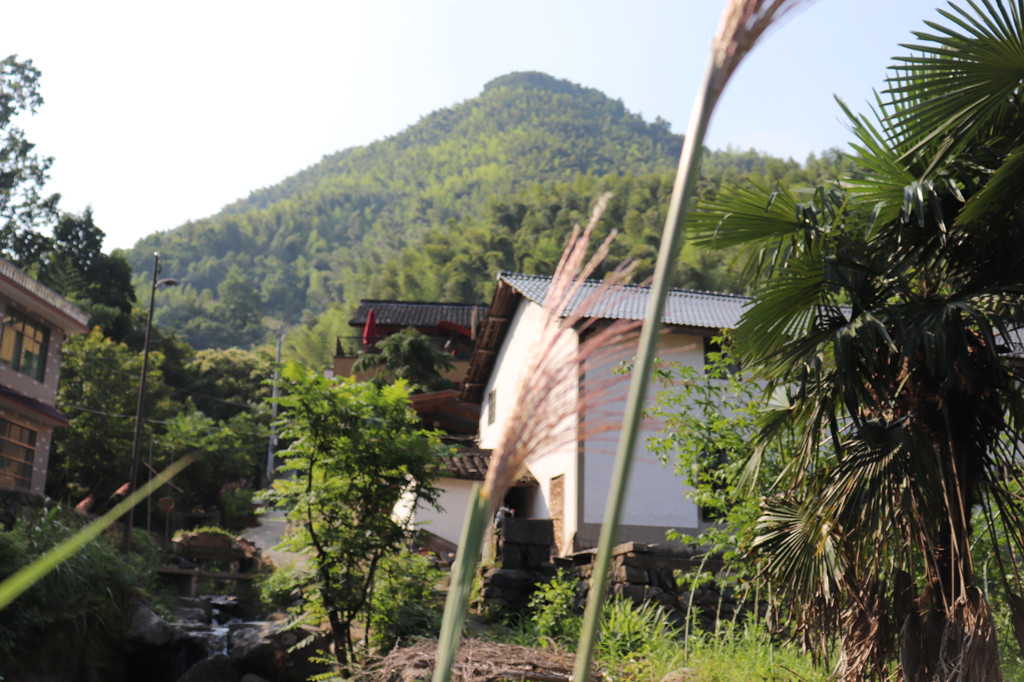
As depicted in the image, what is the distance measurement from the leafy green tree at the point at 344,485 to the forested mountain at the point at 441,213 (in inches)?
544

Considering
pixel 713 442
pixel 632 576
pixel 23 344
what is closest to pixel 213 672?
pixel 632 576

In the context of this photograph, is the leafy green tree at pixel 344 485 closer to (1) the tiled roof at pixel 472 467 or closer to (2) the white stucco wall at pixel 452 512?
(1) the tiled roof at pixel 472 467

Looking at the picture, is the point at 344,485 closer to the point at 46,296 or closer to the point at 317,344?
A: the point at 46,296

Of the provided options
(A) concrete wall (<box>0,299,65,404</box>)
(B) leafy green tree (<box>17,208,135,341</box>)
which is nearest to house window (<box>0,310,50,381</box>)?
(A) concrete wall (<box>0,299,65,404</box>)

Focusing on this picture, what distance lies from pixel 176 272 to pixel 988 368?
100652 mm

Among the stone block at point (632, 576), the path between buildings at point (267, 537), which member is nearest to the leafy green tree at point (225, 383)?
the path between buildings at point (267, 537)

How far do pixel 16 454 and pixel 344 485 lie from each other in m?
13.5

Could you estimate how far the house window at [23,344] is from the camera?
18.4 meters

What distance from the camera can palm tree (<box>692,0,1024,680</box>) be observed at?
442 centimetres

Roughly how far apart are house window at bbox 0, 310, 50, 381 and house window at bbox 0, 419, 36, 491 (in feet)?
4.45

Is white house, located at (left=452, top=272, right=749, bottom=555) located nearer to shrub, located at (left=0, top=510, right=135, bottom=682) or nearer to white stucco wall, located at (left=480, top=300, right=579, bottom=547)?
white stucco wall, located at (left=480, top=300, right=579, bottom=547)

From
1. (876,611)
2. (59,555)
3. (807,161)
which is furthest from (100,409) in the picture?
(807,161)

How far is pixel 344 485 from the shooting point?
883cm

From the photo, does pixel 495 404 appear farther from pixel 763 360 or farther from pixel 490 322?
pixel 763 360
